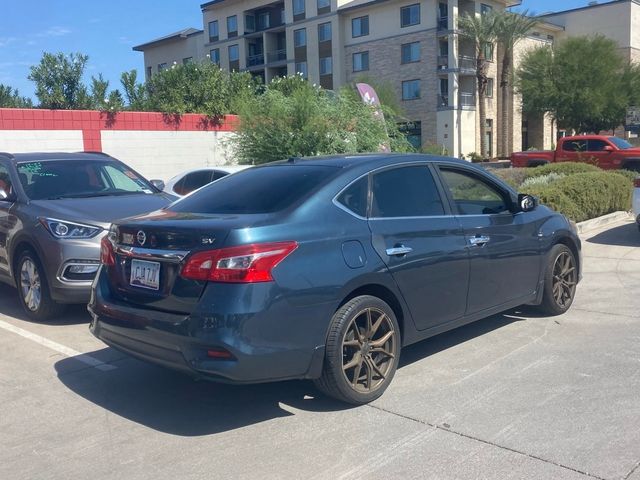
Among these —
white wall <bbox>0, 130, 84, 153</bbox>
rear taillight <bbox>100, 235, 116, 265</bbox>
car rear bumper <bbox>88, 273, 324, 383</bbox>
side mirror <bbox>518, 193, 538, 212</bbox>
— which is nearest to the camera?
car rear bumper <bbox>88, 273, 324, 383</bbox>

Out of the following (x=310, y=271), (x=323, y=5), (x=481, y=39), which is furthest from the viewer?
(x=323, y=5)

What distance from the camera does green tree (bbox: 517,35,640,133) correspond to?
4391cm

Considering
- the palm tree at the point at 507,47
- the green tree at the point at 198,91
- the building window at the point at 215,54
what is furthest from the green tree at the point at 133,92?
the building window at the point at 215,54

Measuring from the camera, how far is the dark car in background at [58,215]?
21.9 ft

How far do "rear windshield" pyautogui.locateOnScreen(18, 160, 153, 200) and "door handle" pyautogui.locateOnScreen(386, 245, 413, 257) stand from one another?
14.3ft

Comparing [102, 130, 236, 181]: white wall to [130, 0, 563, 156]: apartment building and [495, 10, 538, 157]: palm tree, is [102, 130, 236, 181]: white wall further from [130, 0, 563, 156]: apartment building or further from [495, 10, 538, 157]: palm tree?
[495, 10, 538, 157]: palm tree

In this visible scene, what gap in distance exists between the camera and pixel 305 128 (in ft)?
52.8

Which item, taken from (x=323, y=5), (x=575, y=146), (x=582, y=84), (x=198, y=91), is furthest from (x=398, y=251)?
(x=323, y=5)

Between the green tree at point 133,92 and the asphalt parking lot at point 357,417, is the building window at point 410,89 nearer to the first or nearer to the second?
the green tree at point 133,92

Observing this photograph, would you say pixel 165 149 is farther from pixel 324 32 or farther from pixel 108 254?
pixel 324 32

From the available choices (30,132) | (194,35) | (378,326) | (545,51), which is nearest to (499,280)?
(378,326)

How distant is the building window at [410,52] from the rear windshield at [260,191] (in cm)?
4774

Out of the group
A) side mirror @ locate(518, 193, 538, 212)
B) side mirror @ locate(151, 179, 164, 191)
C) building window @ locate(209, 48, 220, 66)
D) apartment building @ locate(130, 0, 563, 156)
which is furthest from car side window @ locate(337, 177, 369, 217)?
building window @ locate(209, 48, 220, 66)

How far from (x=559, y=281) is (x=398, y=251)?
104 inches
